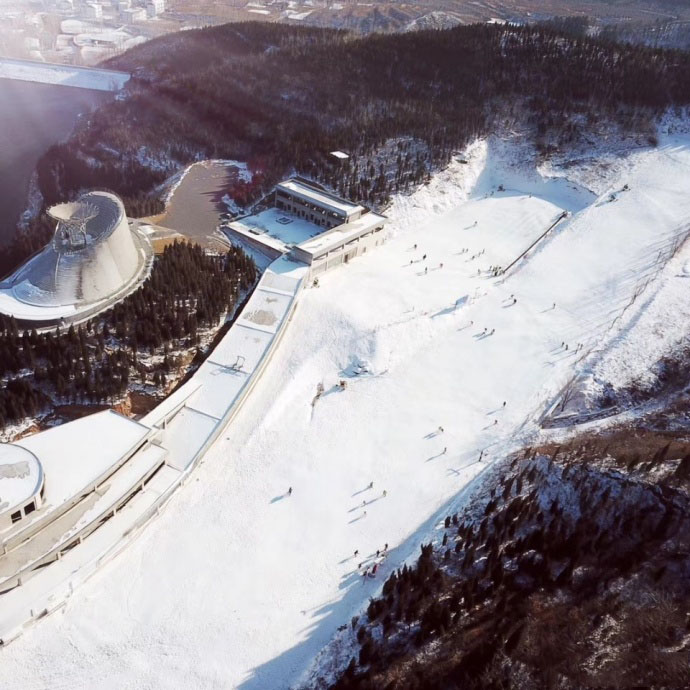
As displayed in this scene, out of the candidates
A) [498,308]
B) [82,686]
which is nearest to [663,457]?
[498,308]

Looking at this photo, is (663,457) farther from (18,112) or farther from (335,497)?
(18,112)

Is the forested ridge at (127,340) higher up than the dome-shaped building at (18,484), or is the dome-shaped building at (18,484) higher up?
the dome-shaped building at (18,484)

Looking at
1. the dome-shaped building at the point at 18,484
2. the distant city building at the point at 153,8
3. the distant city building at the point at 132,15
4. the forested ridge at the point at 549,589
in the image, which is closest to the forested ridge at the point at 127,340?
the dome-shaped building at the point at 18,484

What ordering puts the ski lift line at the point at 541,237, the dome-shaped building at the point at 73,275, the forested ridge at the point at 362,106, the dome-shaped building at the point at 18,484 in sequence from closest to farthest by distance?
the dome-shaped building at the point at 18,484 → the dome-shaped building at the point at 73,275 → the ski lift line at the point at 541,237 → the forested ridge at the point at 362,106

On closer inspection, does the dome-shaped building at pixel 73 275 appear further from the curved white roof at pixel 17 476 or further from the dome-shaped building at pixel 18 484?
the dome-shaped building at pixel 18 484

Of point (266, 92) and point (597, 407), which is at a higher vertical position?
point (266, 92)

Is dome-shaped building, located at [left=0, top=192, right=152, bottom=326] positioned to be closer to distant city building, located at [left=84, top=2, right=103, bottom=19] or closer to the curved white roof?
the curved white roof
